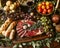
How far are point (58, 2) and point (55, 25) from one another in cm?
23

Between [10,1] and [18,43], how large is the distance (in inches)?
19.1

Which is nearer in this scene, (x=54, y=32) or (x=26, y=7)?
(x=54, y=32)

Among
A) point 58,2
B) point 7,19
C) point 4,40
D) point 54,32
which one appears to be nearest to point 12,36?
point 4,40

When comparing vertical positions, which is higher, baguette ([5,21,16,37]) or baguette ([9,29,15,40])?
baguette ([5,21,16,37])

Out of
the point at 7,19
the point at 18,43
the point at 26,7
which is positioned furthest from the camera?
the point at 26,7

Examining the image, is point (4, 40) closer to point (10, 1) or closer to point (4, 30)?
point (4, 30)

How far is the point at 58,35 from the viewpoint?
1795 millimetres

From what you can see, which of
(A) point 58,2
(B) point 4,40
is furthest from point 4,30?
(A) point 58,2

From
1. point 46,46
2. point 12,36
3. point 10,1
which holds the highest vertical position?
point 10,1

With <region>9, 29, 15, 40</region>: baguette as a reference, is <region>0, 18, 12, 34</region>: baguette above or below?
above

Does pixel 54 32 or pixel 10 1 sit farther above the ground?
pixel 10 1

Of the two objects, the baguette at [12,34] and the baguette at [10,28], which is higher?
the baguette at [10,28]

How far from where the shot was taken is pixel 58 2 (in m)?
1.96

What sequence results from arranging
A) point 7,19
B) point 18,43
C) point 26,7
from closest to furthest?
1. point 18,43
2. point 7,19
3. point 26,7
